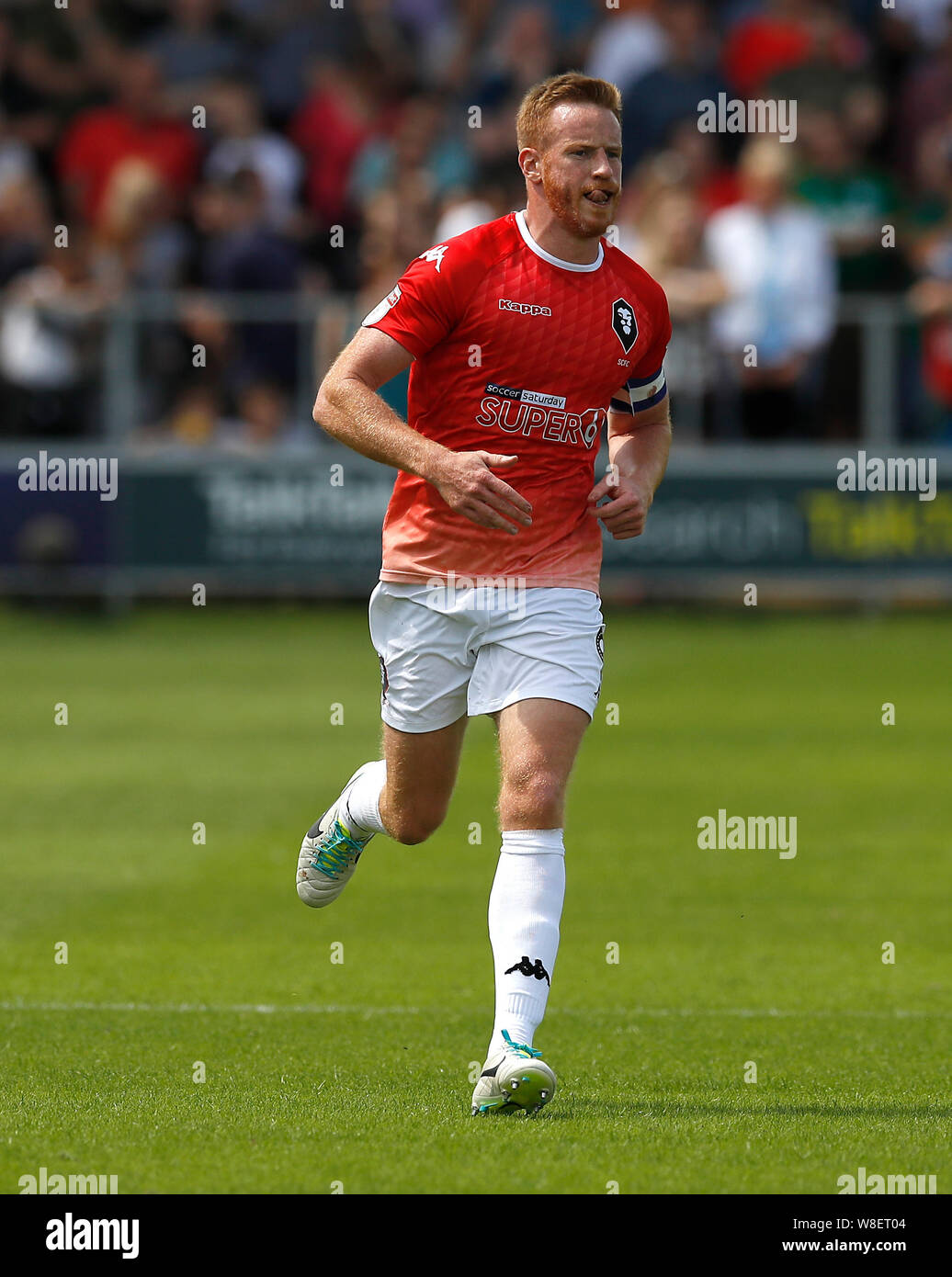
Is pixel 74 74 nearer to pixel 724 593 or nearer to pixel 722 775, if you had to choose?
pixel 724 593

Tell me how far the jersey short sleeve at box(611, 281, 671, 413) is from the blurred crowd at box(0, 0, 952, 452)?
10765 mm

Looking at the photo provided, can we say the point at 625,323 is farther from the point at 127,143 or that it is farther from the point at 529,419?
the point at 127,143

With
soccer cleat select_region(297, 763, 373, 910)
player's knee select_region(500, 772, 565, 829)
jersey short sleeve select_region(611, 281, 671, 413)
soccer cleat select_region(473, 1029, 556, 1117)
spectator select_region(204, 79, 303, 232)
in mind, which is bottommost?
soccer cleat select_region(473, 1029, 556, 1117)

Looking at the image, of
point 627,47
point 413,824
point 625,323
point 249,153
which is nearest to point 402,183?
point 249,153

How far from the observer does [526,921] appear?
639 centimetres

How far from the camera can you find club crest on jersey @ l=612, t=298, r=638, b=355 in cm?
677

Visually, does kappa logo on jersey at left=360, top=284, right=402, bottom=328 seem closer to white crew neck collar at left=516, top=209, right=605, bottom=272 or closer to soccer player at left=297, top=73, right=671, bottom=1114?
soccer player at left=297, top=73, right=671, bottom=1114

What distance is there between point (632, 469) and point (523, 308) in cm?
68

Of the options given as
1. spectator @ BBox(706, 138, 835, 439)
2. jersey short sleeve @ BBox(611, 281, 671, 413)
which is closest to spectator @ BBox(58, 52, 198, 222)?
spectator @ BBox(706, 138, 835, 439)

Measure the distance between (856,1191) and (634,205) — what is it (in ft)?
49.3

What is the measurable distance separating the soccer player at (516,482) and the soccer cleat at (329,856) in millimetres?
508

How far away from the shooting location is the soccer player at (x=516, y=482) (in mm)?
6426

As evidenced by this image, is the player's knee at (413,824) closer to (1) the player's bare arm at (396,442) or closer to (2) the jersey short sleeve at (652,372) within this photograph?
(1) the player's bare arm at (396,442)

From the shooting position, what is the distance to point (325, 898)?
7.72 m
